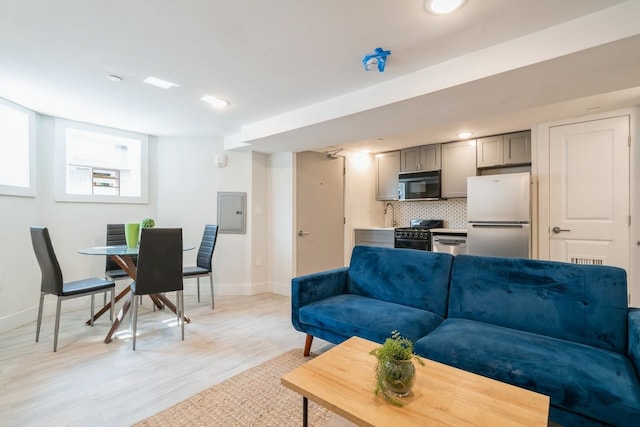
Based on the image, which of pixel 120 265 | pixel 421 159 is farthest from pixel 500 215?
pixel 120 265

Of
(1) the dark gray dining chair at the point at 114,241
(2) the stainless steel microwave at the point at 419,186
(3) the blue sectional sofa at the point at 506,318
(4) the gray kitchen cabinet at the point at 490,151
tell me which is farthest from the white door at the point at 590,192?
(1) the dark gray dining chair at the point at 114,241

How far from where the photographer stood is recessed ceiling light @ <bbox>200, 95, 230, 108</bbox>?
2912mm

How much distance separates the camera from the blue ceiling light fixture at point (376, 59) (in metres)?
2.05

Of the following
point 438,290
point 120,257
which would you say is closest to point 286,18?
point 438,290

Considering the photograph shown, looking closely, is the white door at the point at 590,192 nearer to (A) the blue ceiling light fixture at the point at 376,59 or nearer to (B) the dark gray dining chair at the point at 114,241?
(A) the blue ceiling light fixture at the point at 376,59

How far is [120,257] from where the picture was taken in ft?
10.7

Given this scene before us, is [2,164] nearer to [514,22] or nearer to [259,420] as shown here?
[259,420]

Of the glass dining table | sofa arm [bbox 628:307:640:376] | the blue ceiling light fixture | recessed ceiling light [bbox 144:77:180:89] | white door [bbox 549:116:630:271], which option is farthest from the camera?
white door [bbox 549:116:630:271]

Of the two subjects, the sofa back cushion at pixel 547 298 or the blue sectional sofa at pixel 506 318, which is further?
the sofa back cushion at pixel 547 298

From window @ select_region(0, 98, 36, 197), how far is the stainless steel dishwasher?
5027 mm

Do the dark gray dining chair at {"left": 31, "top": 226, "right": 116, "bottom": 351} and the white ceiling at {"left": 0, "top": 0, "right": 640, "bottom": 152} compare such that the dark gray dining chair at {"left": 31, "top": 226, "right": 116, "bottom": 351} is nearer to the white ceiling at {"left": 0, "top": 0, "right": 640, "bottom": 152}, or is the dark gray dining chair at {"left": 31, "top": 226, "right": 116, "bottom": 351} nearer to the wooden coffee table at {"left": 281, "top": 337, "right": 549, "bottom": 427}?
the white ceiling at {"left": 0, "top": 0, "right": 640, "bottom": 152}

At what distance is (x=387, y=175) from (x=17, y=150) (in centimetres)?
489

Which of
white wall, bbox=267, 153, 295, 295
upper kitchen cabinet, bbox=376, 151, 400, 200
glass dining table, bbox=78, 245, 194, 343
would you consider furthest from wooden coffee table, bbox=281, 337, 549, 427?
upper kitchen cabinet, bbox=376, 151, 400, 200

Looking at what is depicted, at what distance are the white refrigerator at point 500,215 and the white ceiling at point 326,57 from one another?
89 centimetres
